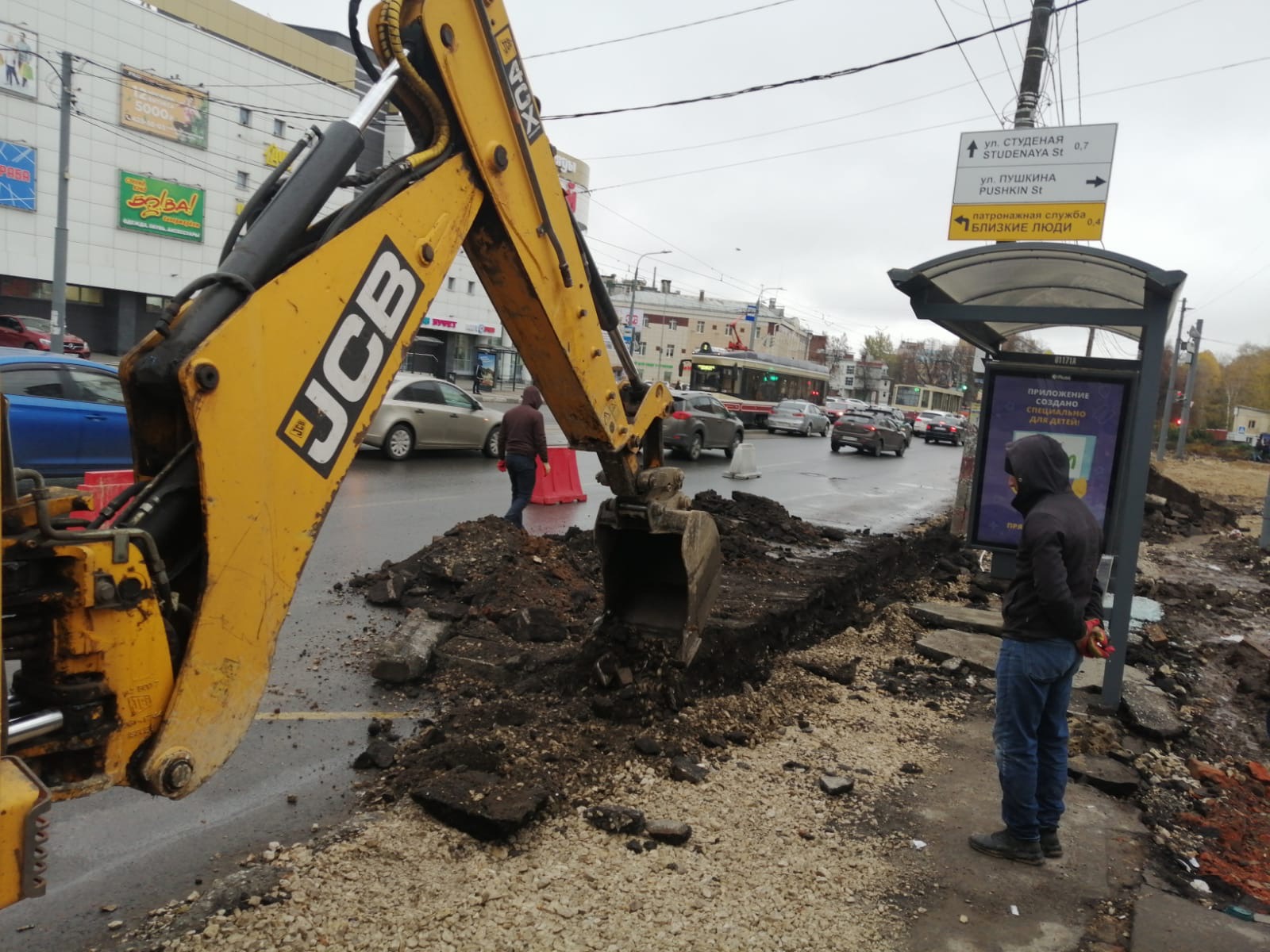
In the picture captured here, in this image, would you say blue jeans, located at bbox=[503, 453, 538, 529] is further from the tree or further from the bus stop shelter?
the tree

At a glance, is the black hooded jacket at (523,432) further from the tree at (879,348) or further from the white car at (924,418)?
the tree at (879,348)

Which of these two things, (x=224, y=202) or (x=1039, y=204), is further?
(x=224, y=202)

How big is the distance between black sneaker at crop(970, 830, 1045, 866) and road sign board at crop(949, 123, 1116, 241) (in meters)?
11.2

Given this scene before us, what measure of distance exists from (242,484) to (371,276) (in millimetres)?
810

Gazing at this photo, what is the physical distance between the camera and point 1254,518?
67.7 feet

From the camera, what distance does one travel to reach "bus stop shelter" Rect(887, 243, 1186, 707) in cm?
616

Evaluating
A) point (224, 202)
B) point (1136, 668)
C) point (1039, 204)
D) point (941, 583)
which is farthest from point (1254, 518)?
point (224, 202)

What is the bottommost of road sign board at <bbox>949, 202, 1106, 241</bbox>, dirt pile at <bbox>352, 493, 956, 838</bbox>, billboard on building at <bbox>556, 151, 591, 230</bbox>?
dirt pile at <bbox>352, 493, 956, 838</bbox>

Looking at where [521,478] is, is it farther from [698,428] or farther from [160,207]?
[160,207]

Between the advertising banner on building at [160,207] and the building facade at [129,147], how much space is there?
0.05m

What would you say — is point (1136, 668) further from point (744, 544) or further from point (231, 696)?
point (231, 696)

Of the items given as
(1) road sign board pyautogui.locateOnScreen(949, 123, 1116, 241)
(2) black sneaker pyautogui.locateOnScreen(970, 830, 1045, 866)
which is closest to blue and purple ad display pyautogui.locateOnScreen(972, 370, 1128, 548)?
(2) black sneaker pyautogui.locateOnScreen(970, 830, 1045, 866)

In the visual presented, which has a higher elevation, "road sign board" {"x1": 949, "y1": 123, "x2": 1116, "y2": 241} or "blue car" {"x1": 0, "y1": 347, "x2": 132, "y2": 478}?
"road sign board" {"x1": 949, "y1": 123, "x2": 1116, "y2": 241}

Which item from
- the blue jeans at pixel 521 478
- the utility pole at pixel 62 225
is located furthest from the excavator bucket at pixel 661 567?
the utility pole at pixel 62 225
